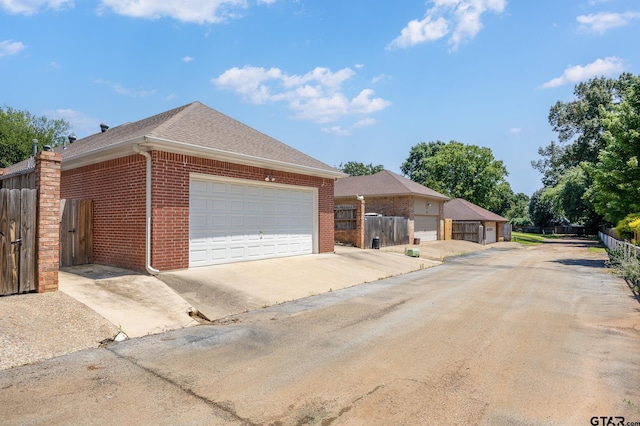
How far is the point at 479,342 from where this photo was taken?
18.8ft

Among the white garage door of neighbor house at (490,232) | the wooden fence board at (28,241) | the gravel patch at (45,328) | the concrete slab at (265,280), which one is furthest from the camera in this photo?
the white garage door of neighbor house at (490,232)

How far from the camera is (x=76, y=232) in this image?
1077 cm

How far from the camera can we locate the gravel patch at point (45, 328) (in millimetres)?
5113

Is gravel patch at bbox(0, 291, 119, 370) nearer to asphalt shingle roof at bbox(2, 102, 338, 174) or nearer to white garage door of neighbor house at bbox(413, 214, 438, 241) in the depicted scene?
asphalt shingle roof at bbox(2, 102, 338, 174)

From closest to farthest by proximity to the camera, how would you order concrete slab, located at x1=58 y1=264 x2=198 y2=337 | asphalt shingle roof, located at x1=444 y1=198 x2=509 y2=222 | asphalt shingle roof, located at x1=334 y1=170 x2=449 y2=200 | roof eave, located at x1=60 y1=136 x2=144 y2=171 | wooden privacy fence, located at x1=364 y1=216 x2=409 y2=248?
concrete slab, located at x1=58 y1=264 x2=198 y2=337 < roof eave, located at x1=60 y1=136 x2=144 y2=171 < wooden privacy fence, located at x1=364 y1=216 x2=409 y2=248 < asphalt shingle roof, located at x1=334 y1=170 x2=449 y2=200 < asphalt shingle roof, located at x1=444 y1=198 x2=509 y2=222

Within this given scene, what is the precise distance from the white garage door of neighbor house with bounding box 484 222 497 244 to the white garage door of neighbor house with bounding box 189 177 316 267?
28118 millimetres

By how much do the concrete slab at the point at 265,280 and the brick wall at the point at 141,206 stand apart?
817mm

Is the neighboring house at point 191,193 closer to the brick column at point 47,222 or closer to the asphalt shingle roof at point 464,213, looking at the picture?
the brick column at point 47,222

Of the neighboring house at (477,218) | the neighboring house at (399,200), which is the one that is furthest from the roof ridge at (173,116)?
the neighboring house at (477,218)

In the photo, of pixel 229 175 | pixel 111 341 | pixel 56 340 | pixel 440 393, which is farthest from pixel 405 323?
pixel 229 175

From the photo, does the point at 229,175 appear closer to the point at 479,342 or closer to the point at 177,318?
the point at 177,318

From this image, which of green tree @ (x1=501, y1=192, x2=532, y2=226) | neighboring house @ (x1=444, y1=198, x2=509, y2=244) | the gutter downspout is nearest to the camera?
the gutter downspout

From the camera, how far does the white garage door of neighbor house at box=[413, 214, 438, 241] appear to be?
2852cm

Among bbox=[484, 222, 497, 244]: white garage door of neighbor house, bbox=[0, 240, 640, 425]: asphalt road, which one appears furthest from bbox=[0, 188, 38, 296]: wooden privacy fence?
bbox=[484, 222, 497, 244]: white garage door of neighbor house
